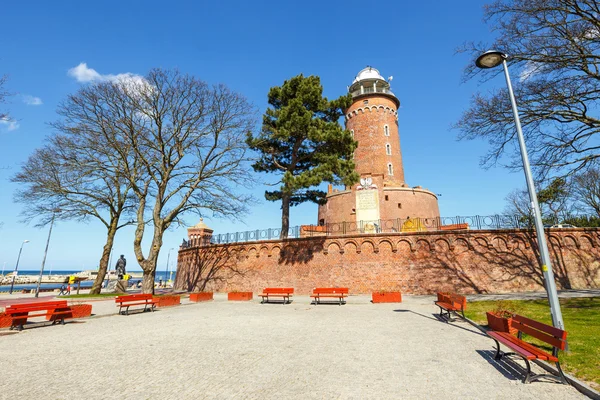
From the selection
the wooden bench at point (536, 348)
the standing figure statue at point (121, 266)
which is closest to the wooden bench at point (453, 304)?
the wooden bench at point (536, 348)

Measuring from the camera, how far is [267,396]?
4.50 m

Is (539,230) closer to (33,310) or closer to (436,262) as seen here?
(436,262)

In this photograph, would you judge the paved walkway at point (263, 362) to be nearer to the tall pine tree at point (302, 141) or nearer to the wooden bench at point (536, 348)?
the wooden bench at point (536, 348)

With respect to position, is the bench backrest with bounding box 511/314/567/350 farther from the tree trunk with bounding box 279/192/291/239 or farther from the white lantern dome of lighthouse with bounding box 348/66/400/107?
the white lantern dome of lighthouse with bounding box 348/66/400/107

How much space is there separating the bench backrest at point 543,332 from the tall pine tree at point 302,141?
1293 cm

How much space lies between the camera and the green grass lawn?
5.31 meters

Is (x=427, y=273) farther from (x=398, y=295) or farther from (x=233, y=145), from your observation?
(x=233, y=145)

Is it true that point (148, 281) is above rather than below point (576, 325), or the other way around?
above

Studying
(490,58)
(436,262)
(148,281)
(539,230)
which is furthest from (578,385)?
(148,281)

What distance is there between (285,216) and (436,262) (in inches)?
413

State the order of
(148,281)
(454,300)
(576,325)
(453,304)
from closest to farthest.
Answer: (576,325) < (453,304) < (454,300) < (148,281)

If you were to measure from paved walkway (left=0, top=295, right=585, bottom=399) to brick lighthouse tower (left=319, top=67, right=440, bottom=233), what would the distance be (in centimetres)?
1797

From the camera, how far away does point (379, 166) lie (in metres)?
31.3

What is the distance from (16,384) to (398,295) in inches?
569
